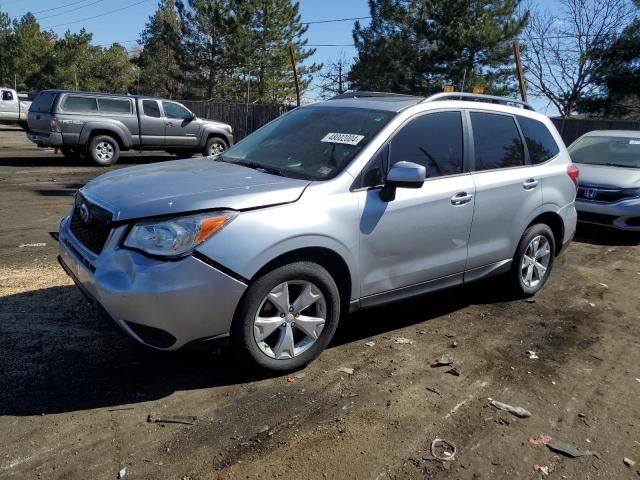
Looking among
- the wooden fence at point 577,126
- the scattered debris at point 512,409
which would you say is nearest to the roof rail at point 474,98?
the scattered debris at point 512,409

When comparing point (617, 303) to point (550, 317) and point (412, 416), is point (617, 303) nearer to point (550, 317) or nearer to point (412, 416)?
point (550, 317)

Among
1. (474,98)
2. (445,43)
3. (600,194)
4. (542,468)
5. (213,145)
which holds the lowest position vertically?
(542,468)

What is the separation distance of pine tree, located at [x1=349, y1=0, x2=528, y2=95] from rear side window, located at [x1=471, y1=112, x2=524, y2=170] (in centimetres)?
2256

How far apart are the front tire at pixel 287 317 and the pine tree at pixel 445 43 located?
24645 mm

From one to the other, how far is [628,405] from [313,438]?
2.00 m

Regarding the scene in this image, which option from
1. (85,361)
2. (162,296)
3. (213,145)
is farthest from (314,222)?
(213,145)

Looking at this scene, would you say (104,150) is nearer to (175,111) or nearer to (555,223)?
(175,111)

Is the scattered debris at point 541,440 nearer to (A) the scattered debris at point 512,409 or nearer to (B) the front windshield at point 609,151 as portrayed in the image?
(A) the scattered debris at point 512,409

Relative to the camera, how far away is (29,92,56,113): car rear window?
13945 mm

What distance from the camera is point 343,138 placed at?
13.3ft

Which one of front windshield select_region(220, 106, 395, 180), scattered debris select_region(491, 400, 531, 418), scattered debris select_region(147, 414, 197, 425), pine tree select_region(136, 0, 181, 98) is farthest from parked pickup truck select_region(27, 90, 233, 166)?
pine tree select_region(136, 0, 181, 98)

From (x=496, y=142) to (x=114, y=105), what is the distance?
40.4 ft

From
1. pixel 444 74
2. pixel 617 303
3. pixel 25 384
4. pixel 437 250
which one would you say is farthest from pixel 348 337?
pixel 444 74

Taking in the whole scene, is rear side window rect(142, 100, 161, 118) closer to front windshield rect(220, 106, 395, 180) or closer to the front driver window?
the front driver window
